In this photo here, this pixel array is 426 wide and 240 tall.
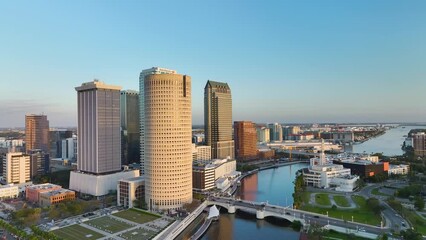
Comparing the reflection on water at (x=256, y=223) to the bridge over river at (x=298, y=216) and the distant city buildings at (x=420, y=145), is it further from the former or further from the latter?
the distant city buildings at (x=420, y=145)

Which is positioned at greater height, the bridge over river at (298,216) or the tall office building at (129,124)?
the tall office building at (129,124)

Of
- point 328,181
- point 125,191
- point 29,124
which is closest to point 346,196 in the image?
point 328,181

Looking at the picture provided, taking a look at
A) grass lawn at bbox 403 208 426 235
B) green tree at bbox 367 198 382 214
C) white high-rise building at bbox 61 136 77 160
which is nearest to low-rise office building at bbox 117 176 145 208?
green tree at bbox 367 198 382 214

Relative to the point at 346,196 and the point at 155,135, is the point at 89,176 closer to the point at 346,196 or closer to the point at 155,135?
the point at 155,135

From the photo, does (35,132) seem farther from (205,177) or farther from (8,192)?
(205,177)

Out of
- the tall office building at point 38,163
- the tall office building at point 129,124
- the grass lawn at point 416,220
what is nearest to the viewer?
the grass lawn at point 416,220

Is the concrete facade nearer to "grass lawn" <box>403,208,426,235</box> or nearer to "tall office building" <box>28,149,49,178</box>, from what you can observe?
"tall office building" <box>28,149,49,178</box>

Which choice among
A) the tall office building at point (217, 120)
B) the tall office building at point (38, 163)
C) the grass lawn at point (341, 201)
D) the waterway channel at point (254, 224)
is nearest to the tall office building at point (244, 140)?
the tall office building at point (217, 120)
